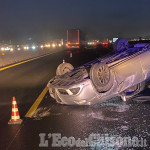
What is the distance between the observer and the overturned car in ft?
19.8

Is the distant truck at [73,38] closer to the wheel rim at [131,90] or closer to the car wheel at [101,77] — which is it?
the wheel rim at [131,90]

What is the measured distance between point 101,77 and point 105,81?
0.48ft

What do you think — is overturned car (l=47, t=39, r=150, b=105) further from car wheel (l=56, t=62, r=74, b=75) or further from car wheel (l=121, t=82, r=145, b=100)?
car wheel (l=56, t=62, r=74, b=75)

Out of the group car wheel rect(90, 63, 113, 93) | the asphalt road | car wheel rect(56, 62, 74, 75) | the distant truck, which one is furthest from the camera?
the distant truck

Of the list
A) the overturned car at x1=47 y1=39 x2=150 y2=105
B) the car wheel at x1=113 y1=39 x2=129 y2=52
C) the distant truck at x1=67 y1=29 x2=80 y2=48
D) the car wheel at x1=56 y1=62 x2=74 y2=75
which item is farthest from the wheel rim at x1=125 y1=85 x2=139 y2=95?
the distant truck at x1=67 y1=29 x2=80 y2=48

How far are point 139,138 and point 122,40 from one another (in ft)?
14.3

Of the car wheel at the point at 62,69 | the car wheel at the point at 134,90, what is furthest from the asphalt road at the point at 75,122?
the car wheel at the point at 62,69

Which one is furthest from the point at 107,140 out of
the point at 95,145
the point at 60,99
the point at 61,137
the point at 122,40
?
the point at 122,40

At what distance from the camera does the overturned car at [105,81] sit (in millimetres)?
6035

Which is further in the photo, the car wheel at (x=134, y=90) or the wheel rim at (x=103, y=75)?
the car wheel at (x=134, y=90)

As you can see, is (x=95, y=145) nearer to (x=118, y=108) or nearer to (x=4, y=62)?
(x=118, y=108)

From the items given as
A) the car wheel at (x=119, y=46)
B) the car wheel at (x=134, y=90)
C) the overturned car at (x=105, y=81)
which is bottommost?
the car wheel at (x=134, y=90)

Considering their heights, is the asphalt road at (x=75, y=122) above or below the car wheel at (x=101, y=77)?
below

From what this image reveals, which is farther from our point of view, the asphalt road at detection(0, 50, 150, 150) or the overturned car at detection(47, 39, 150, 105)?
the overturned car at detection(47, 39, 150, 105)
